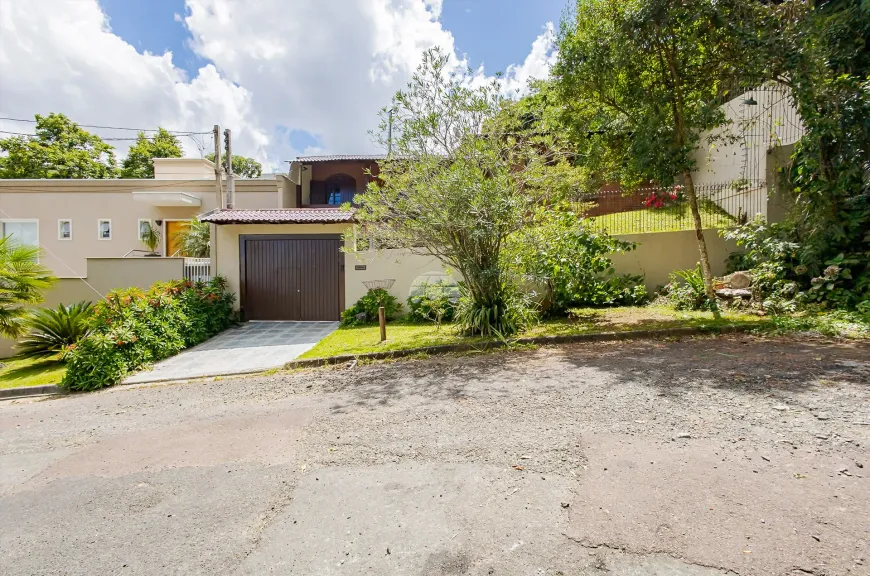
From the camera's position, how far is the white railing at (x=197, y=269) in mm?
11008

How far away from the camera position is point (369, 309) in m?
10.3

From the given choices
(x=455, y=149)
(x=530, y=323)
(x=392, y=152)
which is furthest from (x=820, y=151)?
(x=392, y=152)

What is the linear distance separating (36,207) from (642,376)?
2209cm

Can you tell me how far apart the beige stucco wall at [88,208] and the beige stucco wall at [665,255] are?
1310 centimetres

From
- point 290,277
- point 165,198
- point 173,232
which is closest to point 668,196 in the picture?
point 290,277

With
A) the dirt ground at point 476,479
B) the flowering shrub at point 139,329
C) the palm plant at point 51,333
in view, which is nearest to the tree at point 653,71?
the dirt ground at point 476,479

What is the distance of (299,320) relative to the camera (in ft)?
37.0

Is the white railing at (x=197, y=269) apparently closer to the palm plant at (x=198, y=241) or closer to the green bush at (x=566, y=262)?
the palm plant at (x=198, y=241)

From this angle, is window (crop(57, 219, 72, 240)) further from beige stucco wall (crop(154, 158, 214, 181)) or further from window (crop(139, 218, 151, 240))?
beige stucco wall (crop(154, 158, 214, 181))

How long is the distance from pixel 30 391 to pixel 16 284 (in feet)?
7.21

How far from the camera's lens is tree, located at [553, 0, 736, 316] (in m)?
7.61

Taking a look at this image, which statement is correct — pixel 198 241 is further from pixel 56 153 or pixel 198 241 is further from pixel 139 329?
pixel 56 153

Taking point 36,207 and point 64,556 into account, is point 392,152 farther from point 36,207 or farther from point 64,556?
point 36,207

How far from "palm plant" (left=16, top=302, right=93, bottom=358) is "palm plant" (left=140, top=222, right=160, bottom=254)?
30.1ft
